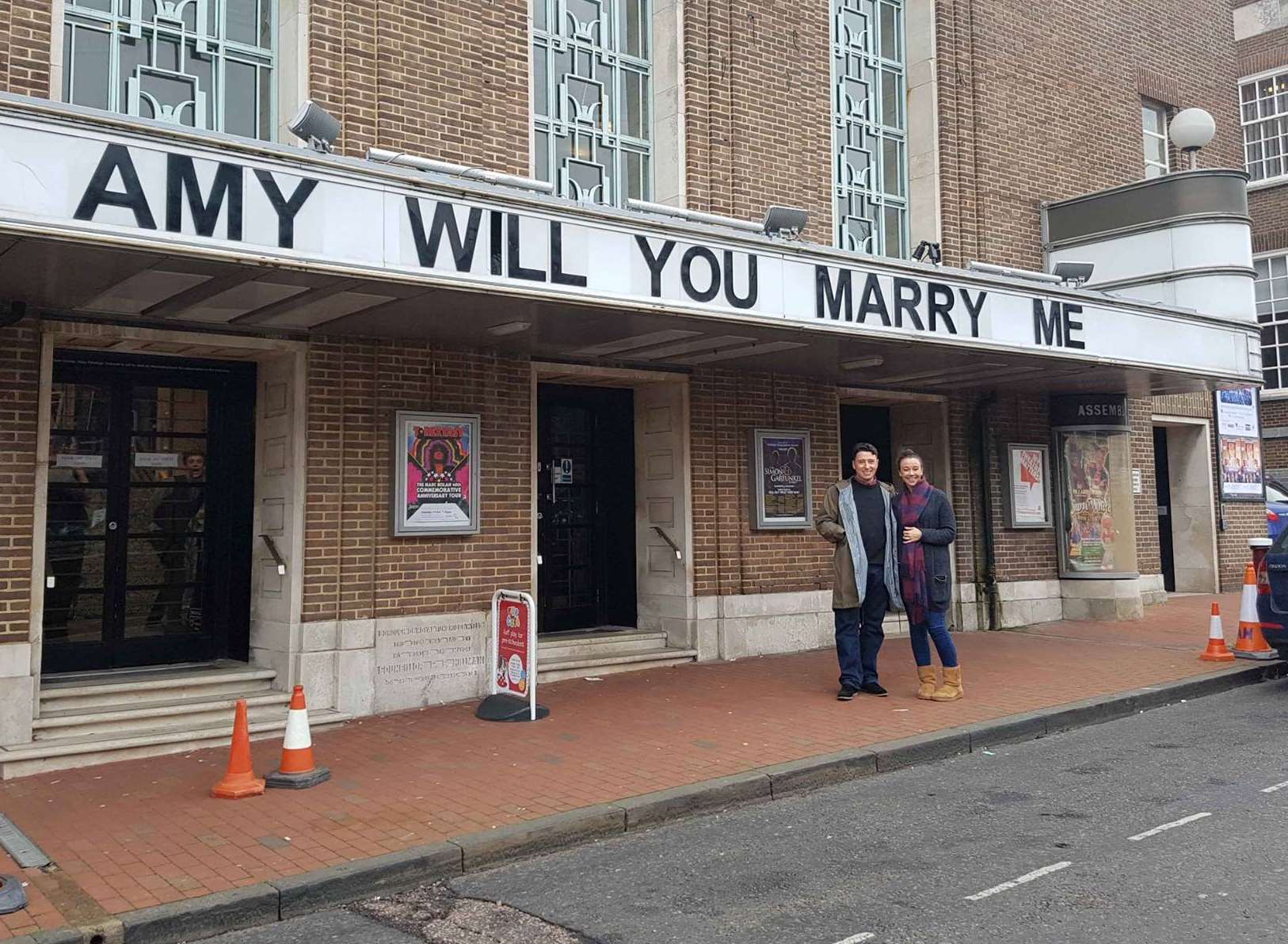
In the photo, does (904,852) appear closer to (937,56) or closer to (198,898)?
(198,898)

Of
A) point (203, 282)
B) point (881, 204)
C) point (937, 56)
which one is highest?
point (937, 56)

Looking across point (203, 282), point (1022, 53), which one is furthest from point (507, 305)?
point (1022, 53)

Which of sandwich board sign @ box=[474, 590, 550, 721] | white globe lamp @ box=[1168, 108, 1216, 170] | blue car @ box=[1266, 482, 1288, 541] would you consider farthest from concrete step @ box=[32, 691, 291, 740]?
blue car @ box=[1266, 482, 1288, 541]

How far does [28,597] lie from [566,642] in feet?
14.4

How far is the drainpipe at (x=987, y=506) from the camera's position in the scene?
42.6 ft

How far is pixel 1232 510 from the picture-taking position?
16562mm

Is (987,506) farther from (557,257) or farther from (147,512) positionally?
(147,512)

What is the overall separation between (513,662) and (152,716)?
2.48m

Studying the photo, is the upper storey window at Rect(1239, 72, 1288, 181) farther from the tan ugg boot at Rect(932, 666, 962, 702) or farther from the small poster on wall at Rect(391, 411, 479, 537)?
the small poster on wall at Rect(391, 411, 479, 537)

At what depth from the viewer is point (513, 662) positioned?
26.8ft

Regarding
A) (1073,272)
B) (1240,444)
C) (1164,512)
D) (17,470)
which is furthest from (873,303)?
(1240,444)

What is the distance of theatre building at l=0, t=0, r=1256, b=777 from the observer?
6750 mm

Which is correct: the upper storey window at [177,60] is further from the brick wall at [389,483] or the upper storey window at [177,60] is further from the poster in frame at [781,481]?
A: the poster in frame at [781,481]

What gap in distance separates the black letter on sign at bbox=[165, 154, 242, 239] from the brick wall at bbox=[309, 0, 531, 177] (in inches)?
113
